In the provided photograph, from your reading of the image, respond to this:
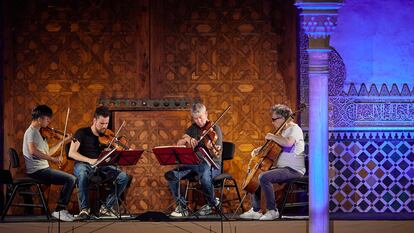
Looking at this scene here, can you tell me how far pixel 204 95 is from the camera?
38.1 feet

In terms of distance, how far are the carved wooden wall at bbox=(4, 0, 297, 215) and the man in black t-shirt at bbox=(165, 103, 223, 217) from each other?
2.16 ft

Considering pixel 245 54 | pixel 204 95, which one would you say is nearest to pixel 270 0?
pixel 245 54

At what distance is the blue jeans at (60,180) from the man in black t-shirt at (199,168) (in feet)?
4.04

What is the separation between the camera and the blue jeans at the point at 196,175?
10.6 m

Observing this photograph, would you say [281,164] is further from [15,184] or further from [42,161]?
[15,184]

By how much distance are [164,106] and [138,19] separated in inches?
48.4

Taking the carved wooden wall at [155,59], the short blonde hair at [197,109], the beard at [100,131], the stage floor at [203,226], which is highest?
the carved wooden wall at [155,59]

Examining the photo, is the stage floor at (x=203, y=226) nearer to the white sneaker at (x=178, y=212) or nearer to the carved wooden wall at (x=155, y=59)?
the white sneaker at (x=178, y=212)

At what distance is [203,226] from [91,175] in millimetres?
1568

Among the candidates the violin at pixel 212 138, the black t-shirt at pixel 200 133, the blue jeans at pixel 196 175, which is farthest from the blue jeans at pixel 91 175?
the violin at pixel 212 138

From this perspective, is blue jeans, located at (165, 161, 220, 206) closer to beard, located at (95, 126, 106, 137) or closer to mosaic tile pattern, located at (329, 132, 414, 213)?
beard, located at (95, 126, 106, 137)

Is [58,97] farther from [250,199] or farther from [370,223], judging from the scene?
[370,223]

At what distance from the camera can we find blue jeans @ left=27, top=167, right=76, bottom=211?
34.2ft

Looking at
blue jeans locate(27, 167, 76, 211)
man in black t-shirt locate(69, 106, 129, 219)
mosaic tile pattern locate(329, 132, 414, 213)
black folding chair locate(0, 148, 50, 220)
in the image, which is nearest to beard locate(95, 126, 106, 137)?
man in black t-shirt locate(69, 106, 129, 219)
